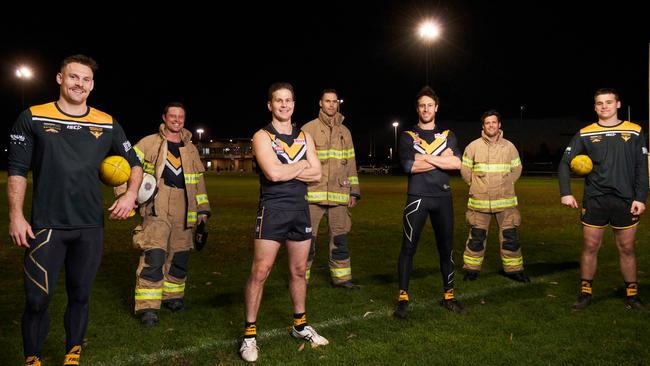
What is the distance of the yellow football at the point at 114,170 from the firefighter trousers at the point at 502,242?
5.42m

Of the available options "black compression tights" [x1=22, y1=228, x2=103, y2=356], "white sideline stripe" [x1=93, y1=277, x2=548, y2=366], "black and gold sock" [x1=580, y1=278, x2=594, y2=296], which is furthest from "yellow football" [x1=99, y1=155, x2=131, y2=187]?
"black and gold sock" [x1=580, y1=278, x2=594, y2=296]

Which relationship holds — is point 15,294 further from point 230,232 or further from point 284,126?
point 230,232

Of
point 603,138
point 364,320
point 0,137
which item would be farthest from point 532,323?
point 0,137

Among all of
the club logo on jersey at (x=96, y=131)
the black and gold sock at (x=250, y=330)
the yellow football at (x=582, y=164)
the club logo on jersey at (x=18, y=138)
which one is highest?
the club logo on jersey at (x=96, y=131)

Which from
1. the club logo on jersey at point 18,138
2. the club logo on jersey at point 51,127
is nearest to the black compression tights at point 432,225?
the club logo on jersey at point 51,127

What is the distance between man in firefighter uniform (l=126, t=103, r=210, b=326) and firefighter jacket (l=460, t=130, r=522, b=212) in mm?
3973

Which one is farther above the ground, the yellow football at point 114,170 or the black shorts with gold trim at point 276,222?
the yellow football at point 114,170

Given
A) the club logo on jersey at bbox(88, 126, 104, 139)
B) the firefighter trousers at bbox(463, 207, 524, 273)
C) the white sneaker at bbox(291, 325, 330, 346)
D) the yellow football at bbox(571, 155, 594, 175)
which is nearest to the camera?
the club logo on jersey at bbox(88, 126, 104, 139)

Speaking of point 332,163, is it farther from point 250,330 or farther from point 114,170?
point 114,170

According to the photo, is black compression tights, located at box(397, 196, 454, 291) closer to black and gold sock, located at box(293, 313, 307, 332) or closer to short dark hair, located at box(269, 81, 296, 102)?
black and gold sock, located at box(293, 313, 307, 332)

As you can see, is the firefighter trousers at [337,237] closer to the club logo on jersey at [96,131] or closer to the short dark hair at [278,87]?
the short dark hair at [278,87]

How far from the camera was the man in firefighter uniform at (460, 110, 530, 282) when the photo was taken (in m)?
7.82

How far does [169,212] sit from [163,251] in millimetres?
450

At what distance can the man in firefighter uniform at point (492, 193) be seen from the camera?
782 centimetres
